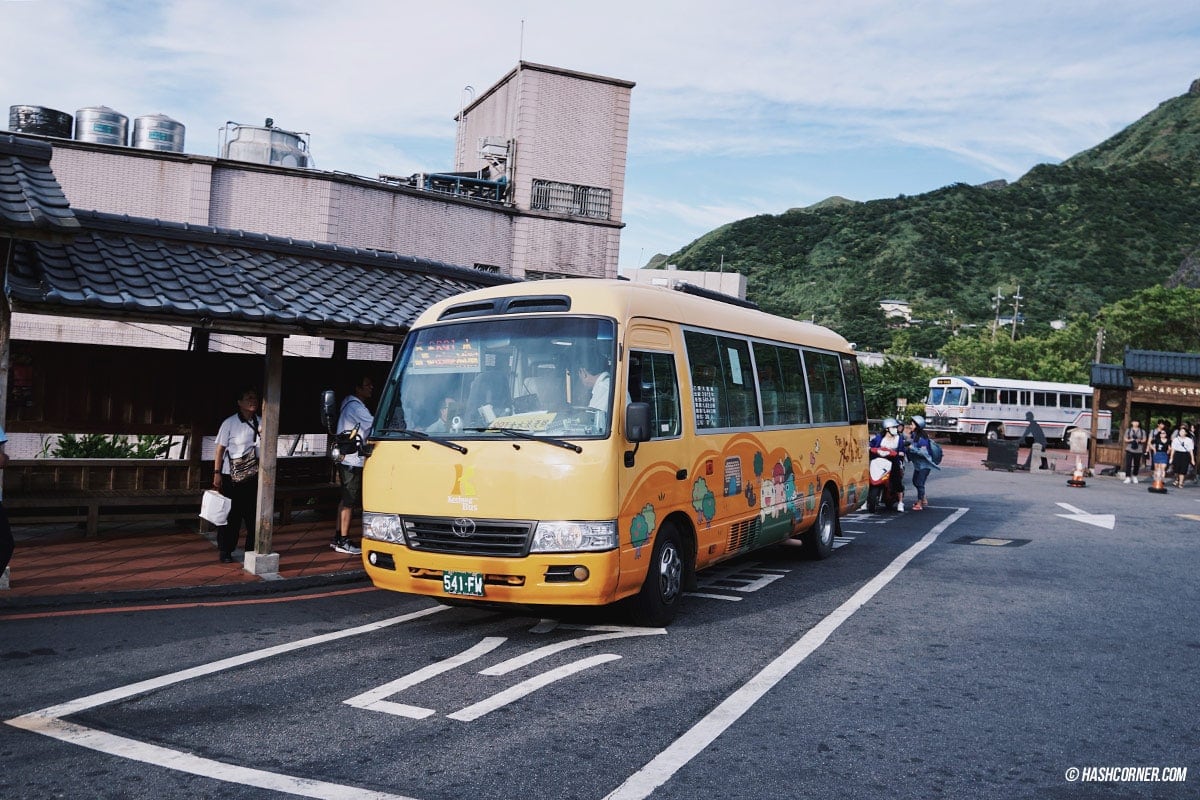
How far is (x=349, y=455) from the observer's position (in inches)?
386

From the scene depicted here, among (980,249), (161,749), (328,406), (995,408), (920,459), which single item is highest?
(980,249)

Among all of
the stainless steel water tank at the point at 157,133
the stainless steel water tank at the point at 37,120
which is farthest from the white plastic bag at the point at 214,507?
the stainless steel water tank at the point at 37,120

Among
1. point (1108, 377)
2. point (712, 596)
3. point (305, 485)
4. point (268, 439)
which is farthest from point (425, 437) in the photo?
point (1108, 377)

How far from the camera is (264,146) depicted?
26125 millimetres

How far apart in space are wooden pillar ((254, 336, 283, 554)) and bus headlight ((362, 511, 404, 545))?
93.2 inches

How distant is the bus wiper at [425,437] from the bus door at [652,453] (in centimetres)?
119

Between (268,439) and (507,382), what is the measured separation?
3385mm

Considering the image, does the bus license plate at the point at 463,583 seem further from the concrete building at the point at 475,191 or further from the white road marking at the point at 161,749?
the concrete building at the point at 475,191

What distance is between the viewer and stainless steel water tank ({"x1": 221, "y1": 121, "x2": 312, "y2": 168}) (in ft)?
85.3

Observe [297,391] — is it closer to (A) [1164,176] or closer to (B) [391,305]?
(B) [391,305]

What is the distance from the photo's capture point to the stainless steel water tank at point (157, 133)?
2428 cm

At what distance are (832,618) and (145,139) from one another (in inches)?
905

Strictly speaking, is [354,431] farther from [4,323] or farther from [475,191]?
[475,191]

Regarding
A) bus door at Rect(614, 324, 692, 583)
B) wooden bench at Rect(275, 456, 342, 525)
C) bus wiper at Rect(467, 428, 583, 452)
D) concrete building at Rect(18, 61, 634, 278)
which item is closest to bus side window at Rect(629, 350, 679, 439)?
bus door at Rect(614, 324, 692, 583)
